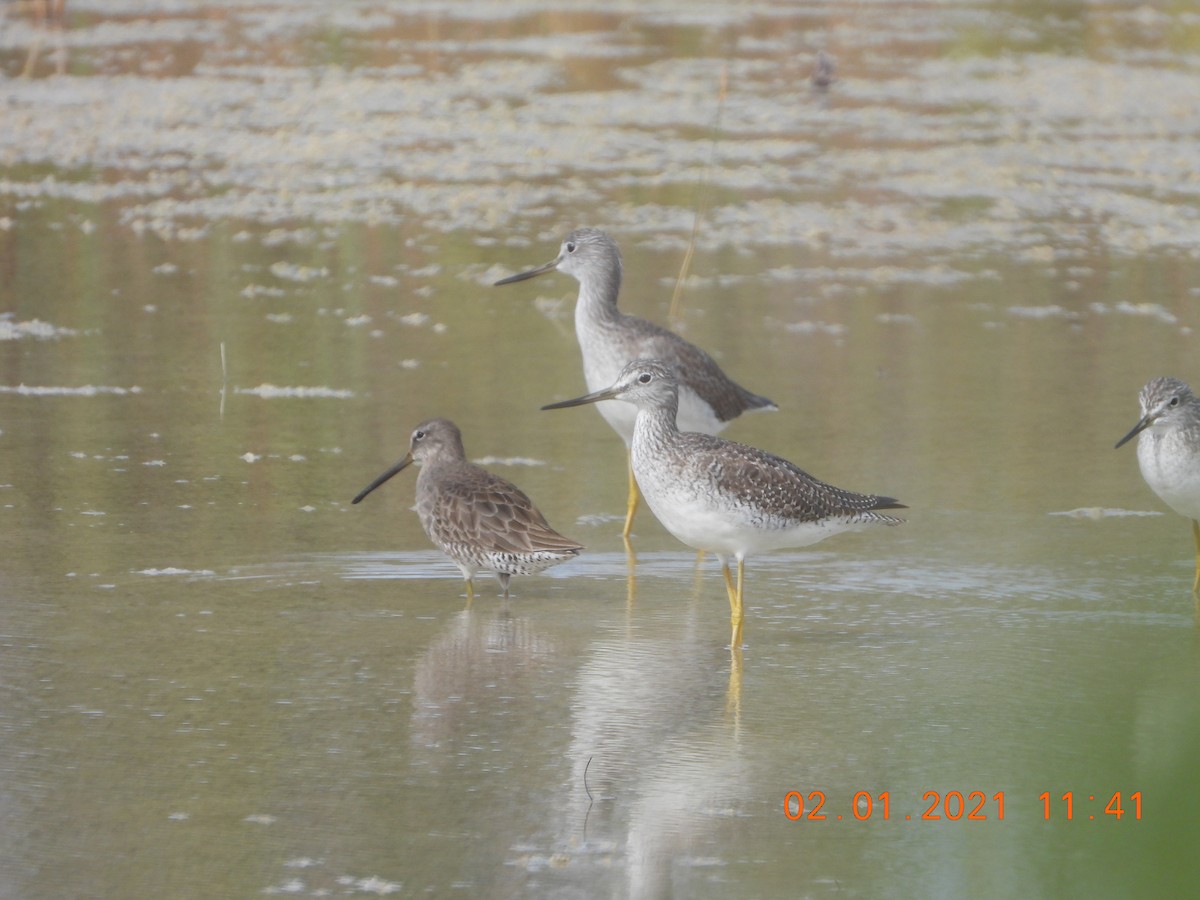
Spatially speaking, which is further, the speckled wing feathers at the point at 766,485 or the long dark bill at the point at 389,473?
the long dark bill at the point at 389,473

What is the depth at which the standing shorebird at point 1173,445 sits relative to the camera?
23.0 ft

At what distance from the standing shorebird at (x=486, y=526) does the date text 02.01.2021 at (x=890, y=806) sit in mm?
2105

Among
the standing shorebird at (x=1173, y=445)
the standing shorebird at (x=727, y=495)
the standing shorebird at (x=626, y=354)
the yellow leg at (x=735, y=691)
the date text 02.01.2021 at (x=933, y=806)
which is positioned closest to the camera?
the date text 02.01.2021 at (x=933, y=806)

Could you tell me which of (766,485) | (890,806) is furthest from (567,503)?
(890,806)

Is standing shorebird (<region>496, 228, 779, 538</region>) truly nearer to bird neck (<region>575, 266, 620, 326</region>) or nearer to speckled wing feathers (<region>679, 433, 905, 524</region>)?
bird neck (<region>575, 266, 620, 326</region>)

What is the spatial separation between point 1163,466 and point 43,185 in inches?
407

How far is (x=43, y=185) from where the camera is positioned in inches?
579

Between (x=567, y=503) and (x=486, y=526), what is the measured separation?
1271 mm

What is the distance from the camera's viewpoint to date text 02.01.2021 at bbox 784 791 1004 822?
486 cm

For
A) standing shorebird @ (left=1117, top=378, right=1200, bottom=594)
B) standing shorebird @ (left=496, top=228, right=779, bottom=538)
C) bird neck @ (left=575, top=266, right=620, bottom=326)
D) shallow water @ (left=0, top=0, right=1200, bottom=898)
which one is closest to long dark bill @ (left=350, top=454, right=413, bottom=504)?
shallow water @ (left=0, top=0, right=1200, bottom=898)

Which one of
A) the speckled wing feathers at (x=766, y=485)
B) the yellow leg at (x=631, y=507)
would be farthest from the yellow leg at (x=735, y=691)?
the yellow leg at (x=631, y=507)

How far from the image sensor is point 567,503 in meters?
8.16

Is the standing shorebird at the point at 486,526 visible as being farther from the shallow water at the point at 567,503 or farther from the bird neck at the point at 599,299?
the bird neck at the point at 599,299

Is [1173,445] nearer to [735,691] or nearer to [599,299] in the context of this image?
[735,691]
